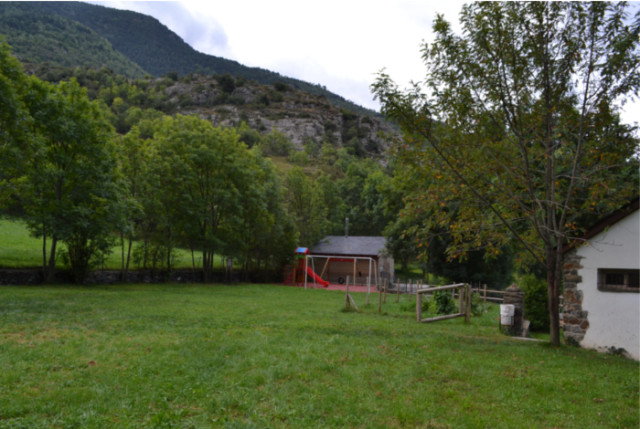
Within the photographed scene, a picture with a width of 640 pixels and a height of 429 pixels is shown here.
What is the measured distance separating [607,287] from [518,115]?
4.68 metres

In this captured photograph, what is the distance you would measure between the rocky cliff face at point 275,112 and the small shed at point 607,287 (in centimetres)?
12903

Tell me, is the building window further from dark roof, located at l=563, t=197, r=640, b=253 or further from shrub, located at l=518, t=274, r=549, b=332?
shrub, located at l=518, t=274, r=549, b=332

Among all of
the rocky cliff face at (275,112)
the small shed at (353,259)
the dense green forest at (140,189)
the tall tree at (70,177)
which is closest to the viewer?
the dense green forest at (140,189)

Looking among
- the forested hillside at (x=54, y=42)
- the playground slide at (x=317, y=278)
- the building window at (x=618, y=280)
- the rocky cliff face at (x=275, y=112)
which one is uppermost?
the forested hillside at (x=54, y=42)

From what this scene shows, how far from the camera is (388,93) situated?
33.3 feet

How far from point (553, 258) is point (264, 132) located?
144899 mm

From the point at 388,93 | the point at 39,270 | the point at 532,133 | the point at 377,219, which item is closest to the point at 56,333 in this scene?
the point at 388,93

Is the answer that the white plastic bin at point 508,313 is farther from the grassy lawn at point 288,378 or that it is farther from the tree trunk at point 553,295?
the tree trunk at point 553,295

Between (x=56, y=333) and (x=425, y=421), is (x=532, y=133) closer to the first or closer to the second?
(x=425, y=421)

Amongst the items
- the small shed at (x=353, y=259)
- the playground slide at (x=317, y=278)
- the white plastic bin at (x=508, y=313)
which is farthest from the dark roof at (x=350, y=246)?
the white plastic bin at (x=508, y=313)

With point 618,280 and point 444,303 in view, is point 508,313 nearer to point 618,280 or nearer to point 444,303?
point 618,280

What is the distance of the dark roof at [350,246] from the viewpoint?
128ft

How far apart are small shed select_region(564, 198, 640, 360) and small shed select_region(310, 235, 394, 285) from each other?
2619 centimetres

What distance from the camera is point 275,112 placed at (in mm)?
165625
